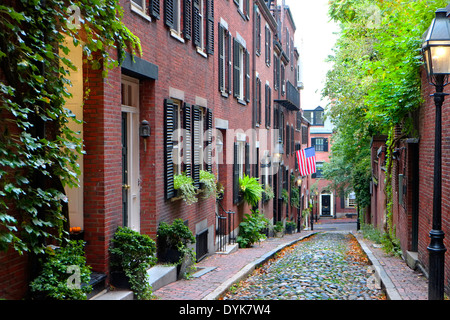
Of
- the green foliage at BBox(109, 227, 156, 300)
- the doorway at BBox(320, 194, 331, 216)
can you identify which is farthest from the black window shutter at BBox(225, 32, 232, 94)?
the doorway at BBox(320, 194, 331, 216)

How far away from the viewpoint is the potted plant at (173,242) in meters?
9.25

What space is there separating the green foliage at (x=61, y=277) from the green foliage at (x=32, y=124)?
215 millimetres

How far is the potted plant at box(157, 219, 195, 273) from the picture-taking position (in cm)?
925

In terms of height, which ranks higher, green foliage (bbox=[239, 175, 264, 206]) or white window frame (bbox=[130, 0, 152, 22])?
white window frame (bbox=[130, 0, 152, 22])

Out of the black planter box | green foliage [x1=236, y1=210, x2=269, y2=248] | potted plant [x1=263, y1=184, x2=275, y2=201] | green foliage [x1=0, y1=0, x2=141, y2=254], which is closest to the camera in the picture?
green foliage [x1=0, y1=0, x2=141, y2=254]

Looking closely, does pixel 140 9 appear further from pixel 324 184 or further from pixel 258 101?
pixel 324 184

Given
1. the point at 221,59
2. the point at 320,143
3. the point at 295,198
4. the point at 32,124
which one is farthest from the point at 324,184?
the point at 32,124

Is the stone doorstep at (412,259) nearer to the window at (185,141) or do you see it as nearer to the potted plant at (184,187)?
the potted plant at (184,187)

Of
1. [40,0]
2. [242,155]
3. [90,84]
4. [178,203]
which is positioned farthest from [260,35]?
[40,0]

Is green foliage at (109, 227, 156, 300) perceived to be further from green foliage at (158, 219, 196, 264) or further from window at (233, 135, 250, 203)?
window at (233, 135, 250, 203)

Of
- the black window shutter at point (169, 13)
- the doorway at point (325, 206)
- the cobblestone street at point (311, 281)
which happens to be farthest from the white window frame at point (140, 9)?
the doorway at point (325, 206)

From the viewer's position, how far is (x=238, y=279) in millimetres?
9648

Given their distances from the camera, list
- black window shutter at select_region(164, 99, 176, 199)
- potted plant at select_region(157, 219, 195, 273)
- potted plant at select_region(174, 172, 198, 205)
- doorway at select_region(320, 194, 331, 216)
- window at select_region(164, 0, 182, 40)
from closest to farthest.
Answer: potted plant at select_region(157, 219, 195, 273), black window shutter at select_region(164, 99, 176, 199), window at select_region(164, 0, 182, 40), potted plant at select_region(174, 172, 198, 205), doorway at select_region(320, 194, 331, 216)

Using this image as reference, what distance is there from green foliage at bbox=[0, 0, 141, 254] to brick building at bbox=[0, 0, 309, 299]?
507 millimetres
